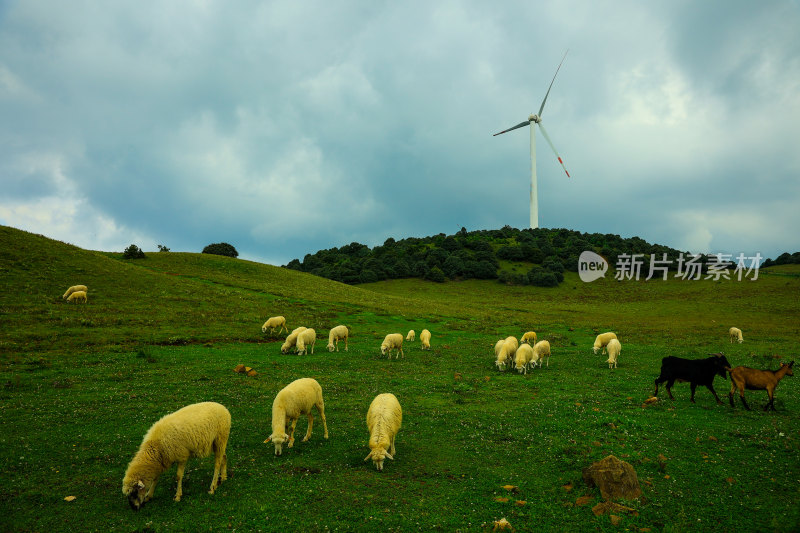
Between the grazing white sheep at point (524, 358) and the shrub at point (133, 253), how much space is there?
69837 millimetres

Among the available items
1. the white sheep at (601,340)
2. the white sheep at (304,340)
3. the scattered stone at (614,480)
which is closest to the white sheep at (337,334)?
the white sheep at (304,340)

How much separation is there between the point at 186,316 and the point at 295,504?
31.2 meters

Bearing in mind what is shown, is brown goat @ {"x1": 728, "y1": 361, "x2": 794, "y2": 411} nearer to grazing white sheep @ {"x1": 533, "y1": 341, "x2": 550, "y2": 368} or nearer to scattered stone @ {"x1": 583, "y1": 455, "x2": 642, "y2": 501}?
scattered stone @ {"x1": 583, "y1": 455, "x2": 642, "y2": 501}

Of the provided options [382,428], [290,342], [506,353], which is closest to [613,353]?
[506,353]

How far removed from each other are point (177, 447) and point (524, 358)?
19.6 metres

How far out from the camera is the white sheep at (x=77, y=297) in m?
33.4

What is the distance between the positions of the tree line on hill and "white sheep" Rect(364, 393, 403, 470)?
91.1m

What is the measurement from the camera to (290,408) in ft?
39.1

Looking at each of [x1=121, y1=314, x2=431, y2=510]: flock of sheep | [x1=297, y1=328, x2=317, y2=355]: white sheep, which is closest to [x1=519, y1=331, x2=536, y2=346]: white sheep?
[x1=297, y1=328, x2=317, y2=355]: white sheep

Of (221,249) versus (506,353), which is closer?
(506,353)

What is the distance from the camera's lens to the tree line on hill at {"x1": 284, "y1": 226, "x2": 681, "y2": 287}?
105312 mm

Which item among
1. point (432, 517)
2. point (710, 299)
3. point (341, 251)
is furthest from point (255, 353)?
point (341, 251)

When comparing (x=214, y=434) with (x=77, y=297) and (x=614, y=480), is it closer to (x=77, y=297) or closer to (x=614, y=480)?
(x=614, y=480)

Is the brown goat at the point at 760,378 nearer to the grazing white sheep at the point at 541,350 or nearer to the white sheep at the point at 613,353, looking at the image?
the white sheep at the point at 613,353
